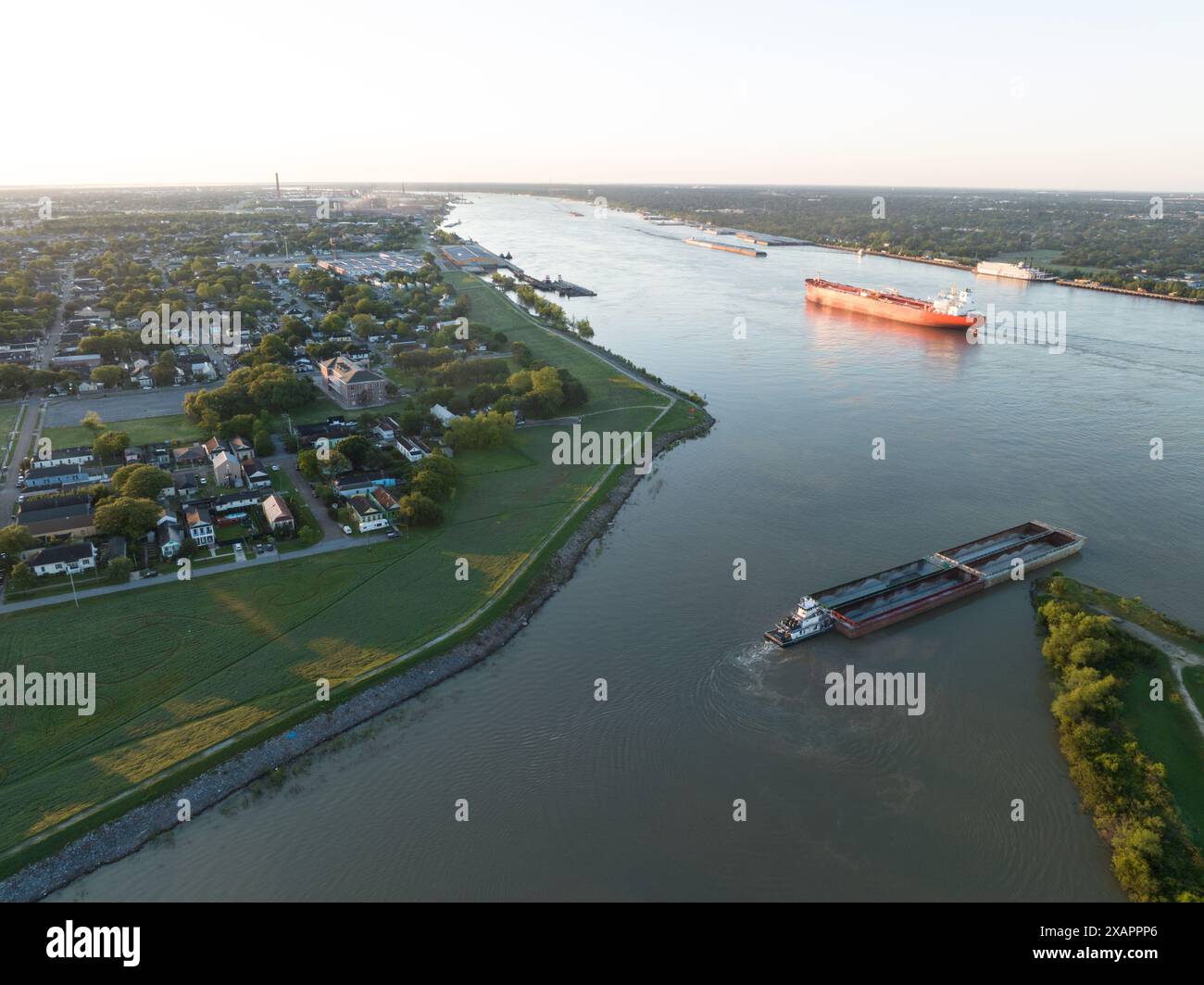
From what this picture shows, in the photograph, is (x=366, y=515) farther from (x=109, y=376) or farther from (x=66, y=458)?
(x=109, y=376)

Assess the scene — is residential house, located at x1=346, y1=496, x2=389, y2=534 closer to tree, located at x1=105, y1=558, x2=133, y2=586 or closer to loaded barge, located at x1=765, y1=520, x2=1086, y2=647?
tree, located at x1=105, y1=558, x2=133, y2=586

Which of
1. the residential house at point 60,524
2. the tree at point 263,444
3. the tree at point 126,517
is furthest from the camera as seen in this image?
the tree at point 263,444

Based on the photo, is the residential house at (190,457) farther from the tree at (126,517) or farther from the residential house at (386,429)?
the residential house at (386,429)

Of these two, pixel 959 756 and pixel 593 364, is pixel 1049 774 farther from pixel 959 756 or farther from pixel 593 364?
pixel 593 364

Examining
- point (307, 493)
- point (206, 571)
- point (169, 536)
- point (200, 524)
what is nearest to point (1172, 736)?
point (206, 571)

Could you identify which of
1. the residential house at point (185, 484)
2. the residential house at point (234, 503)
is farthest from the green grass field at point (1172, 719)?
the residential house at point (185, 484)

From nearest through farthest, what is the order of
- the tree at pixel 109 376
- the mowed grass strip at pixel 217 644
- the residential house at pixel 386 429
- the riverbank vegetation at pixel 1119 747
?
the riverbank vegetation at pixel 1119 747, the mowed grass strip at pixel 217 644, the residential house at pixel 386 429, the tree at pixel 109 376
